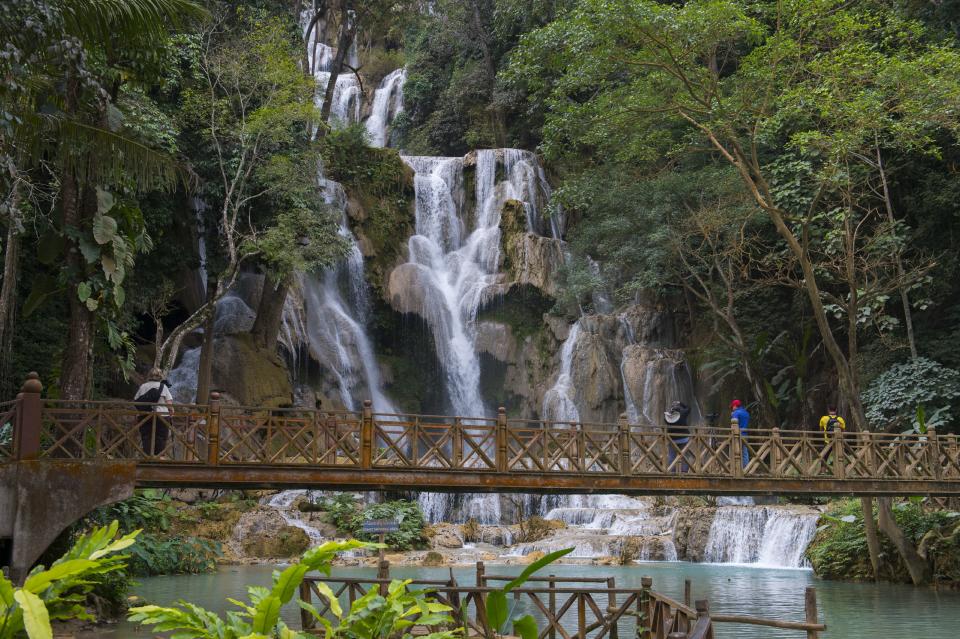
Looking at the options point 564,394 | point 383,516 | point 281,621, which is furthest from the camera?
point 564,394

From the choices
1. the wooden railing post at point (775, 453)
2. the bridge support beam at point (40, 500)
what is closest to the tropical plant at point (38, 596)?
the bridge support beam at point (40, 500)

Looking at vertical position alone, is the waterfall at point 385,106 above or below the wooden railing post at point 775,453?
above

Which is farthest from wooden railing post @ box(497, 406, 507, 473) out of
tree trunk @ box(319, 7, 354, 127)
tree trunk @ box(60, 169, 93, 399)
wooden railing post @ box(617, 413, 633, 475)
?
tree trunk @ box(319, 7, 354, 127)

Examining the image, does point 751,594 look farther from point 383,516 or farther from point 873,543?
point 383,516

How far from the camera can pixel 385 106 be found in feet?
139

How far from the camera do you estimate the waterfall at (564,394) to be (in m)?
28.3

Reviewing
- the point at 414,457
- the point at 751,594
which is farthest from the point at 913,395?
the point at 414,457

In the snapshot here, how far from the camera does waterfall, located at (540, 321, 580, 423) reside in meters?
28.3

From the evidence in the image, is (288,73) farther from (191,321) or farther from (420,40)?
(420,40)

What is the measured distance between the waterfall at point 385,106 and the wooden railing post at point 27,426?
31.7 metres

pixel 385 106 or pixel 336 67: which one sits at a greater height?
pixel 385 106

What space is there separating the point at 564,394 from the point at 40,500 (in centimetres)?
1980

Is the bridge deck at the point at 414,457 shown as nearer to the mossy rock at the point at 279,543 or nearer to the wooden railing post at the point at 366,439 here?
the wooden railing post at the point at 366,439

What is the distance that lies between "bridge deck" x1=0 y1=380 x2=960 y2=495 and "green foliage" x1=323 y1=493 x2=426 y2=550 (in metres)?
8.68
